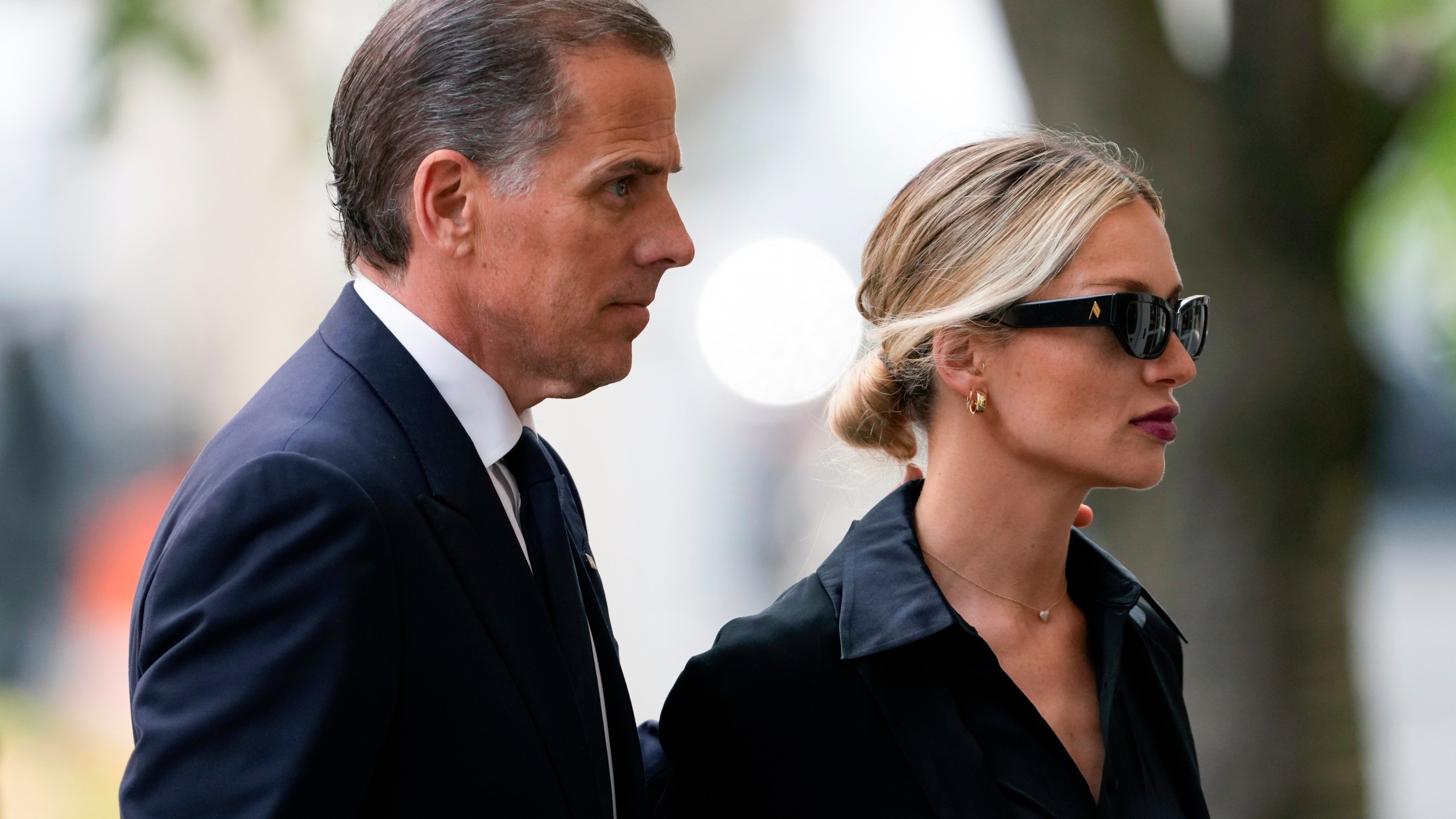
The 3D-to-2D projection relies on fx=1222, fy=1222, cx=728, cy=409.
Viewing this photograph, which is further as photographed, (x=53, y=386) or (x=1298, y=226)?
(x=53, y=386)

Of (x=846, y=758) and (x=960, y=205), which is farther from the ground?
(x=960, y=205)

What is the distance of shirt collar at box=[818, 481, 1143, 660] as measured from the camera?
1915 millimetres

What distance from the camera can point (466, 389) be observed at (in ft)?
5.07

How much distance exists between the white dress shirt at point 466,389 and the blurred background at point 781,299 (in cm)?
92

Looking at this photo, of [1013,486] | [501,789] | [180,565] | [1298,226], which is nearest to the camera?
[180,565]

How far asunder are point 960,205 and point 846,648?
0.76 m

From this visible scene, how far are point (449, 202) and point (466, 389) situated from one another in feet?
0.78

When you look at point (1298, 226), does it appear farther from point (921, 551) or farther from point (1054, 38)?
point (921, 551)

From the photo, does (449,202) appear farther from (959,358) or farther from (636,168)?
(959,358)

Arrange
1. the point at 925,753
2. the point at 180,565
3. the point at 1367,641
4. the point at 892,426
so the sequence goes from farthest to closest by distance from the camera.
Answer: the point at 1367,641 < the point at 892,426 < the point at 925,753 < the point at 180,565

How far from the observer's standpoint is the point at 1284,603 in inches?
128

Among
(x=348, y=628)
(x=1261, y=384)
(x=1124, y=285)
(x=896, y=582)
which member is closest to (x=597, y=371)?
(x=348, y=628)

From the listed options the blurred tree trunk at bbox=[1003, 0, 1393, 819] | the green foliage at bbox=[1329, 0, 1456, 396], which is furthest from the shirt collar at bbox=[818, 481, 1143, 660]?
Result: the green foliage at bbox=[1329, 0, 1456, 396]

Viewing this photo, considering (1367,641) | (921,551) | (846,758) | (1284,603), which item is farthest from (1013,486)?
(1367,641)
